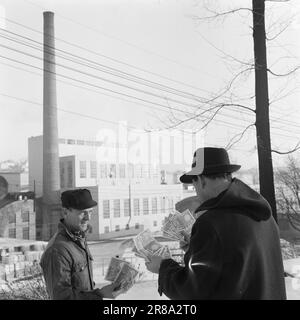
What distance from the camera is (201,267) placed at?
1.00m

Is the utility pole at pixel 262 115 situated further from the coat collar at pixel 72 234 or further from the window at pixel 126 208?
the coat collar at pixel 72 234

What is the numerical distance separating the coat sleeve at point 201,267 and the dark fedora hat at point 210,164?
187 millimetres

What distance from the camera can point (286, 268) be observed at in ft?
8.12

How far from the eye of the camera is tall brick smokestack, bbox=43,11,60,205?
211 cm

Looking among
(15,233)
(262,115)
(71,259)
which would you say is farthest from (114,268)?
(262,115)

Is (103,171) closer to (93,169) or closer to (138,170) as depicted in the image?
(93,169)

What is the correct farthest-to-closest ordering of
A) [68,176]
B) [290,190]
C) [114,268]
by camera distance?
[290,190]
[68,176]
[114,268]

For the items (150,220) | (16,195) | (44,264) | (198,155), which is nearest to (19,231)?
(16,195)

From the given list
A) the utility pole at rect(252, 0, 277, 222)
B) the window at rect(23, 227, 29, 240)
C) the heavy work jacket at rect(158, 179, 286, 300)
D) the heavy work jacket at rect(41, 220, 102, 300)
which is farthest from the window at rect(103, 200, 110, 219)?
the heavy work jacket at rect(158, 179, 286, 300)

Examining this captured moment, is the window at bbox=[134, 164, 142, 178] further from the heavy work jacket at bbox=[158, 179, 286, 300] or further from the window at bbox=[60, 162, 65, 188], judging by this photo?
the heavy work jacket at bbox=[158, 179, 286, 300]

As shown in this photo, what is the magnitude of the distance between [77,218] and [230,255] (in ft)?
2.09

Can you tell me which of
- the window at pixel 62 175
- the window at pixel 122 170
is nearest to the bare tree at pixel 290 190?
the window at pixel 122 170

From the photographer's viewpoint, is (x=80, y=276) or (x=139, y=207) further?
(x=139, y=207)
